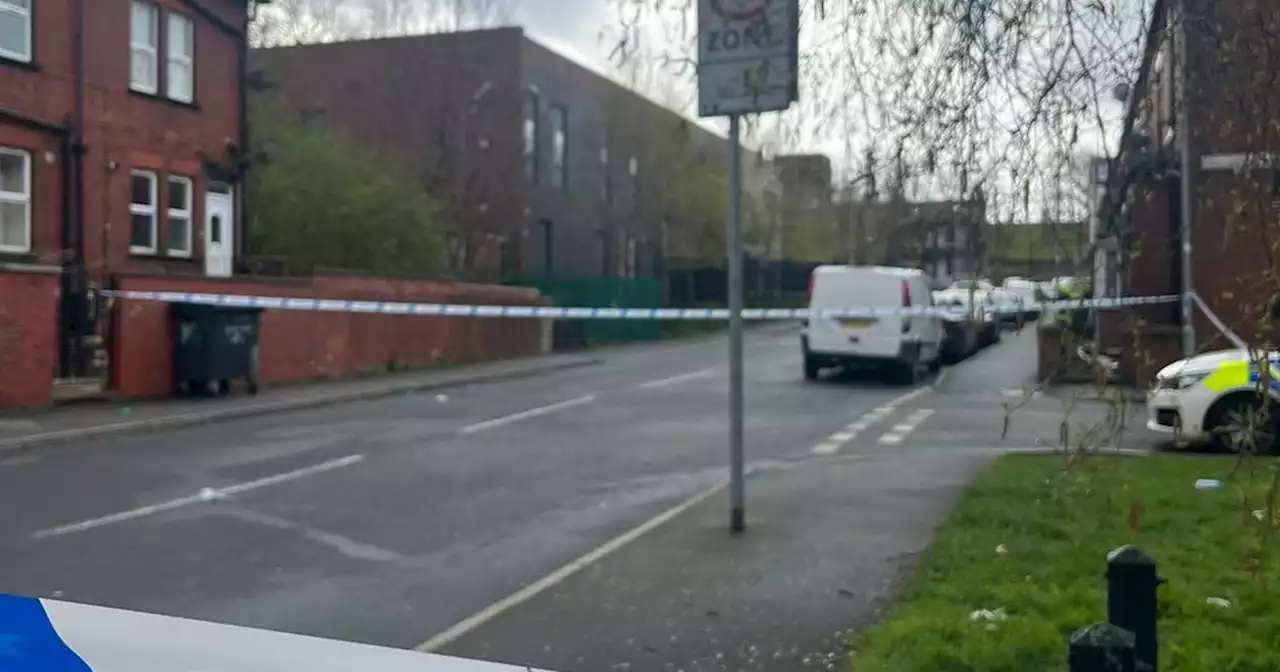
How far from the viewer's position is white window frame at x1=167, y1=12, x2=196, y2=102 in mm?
23266

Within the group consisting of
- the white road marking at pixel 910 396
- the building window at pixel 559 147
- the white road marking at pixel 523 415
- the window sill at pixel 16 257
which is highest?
the building window at pixel 559 147

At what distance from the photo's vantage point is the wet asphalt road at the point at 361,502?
7.34 metres

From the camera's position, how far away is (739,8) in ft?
26.0

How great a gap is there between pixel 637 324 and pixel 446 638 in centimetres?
3633

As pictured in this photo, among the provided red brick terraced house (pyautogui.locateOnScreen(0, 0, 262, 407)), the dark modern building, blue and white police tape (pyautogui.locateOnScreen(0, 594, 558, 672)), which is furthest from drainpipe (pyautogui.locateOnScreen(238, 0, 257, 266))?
blue and white police tape (pyautogui.locateOnScreen(0, 594, 558, 672))

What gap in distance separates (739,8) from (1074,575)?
146 inches

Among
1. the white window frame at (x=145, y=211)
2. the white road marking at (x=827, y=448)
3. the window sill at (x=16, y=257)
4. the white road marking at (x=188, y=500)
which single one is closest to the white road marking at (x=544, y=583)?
the white road marking at (x=188, y=500)

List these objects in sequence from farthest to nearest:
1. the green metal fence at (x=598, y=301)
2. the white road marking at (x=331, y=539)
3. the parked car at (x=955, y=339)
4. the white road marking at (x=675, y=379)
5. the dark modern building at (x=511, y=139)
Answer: the dark modern building at (x=511, y=139), the green metal fence at (x=598, y=301), the parked car at (x=955, y=339), the white road marking at (x=675, y=379), the white road marking at (x=331, y=539)

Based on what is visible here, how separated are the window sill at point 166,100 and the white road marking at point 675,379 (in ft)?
30.5

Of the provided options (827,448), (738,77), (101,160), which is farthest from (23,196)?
(738,77)

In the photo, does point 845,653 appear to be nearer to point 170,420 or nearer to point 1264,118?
point 1264,118

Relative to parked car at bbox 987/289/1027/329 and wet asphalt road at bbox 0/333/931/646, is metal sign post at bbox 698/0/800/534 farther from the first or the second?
parked car at bbox 987/289/1027/329

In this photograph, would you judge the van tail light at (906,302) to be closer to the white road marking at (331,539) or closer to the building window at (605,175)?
the white road marking at (331,539)

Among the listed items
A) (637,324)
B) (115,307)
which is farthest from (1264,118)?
(637,324)
